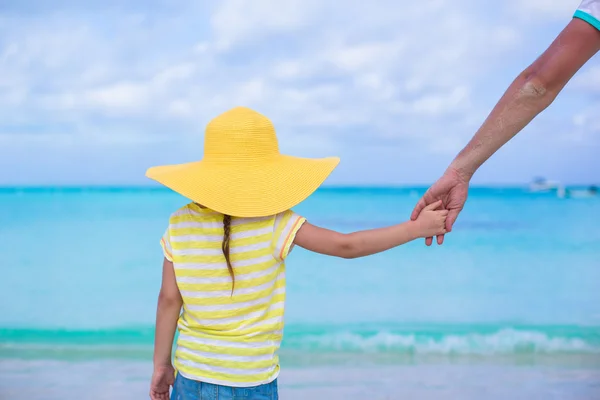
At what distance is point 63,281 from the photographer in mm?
7652

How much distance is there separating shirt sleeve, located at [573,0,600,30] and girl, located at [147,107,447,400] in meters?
0.76

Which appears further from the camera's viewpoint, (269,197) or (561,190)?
(561,190)

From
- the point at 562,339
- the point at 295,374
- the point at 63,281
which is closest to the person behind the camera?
the point at 295,374

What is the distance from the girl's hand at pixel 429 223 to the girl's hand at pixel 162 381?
867mm

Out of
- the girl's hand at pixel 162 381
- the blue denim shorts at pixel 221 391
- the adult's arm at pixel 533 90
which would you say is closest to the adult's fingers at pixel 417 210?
the adult's arm at pixel 533 90

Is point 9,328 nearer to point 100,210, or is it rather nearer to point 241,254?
point 241,254

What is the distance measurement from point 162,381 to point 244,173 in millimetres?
700

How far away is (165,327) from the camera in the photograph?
1976 mm

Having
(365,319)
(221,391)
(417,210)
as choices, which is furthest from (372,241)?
(365,319)

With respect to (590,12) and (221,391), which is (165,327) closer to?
(221,391)

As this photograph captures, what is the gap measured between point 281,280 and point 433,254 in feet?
26.6

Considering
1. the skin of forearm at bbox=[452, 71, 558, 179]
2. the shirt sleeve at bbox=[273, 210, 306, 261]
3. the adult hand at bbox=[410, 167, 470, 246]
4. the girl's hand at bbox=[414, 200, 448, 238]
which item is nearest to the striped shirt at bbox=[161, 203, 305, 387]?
the shirt sleeve at bbox=[273, 210, 306, 261]

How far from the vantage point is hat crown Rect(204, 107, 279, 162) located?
1.93 metres

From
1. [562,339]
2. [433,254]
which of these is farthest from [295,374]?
[433,254]
